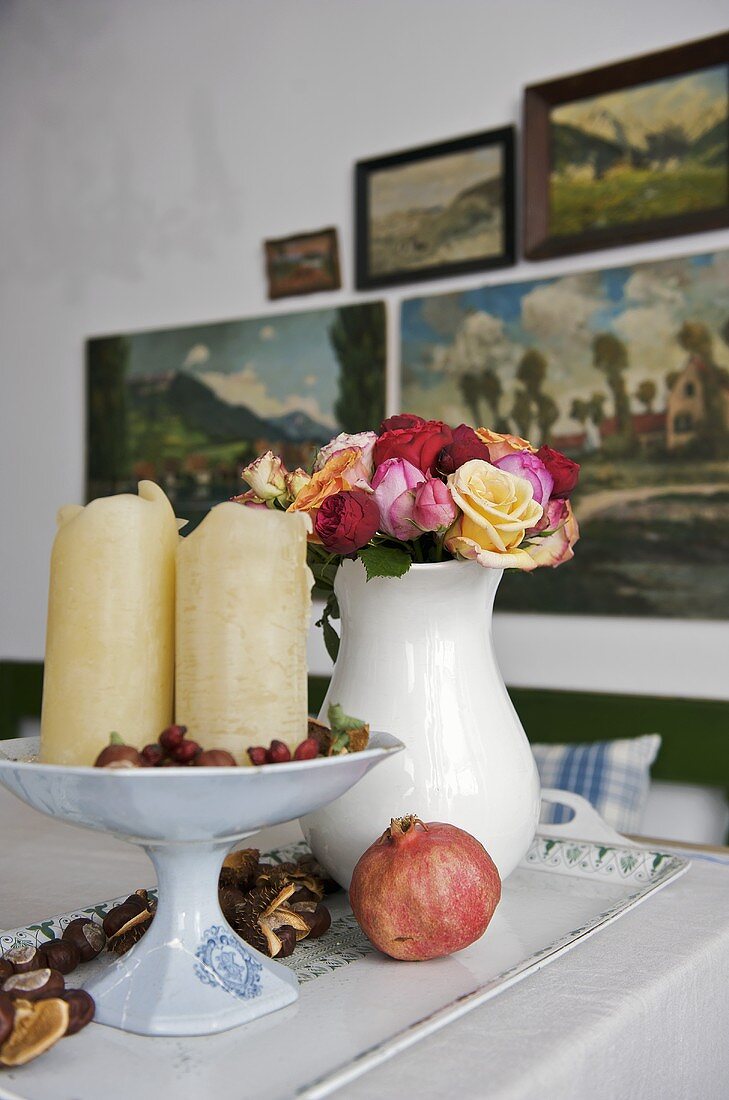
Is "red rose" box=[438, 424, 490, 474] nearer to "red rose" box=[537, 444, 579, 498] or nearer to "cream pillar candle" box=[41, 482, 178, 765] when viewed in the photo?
"red rose" box=[537, 444, 579, 498]

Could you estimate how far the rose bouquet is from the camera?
83 cm

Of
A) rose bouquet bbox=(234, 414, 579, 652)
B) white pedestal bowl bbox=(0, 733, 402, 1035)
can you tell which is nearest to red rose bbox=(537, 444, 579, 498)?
rose bouquet bbox=(234, 414, 579, 652)

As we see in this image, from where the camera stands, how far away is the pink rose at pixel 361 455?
2.87 feet

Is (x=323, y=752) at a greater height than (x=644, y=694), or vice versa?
(x=323, y=752)

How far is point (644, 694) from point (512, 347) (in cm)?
Result: 91

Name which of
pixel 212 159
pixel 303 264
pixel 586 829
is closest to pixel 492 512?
pixel 586 829

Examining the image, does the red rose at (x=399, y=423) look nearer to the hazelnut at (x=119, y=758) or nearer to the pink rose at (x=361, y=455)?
the pink rose at (x=361, y=455)

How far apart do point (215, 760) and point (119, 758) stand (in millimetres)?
55

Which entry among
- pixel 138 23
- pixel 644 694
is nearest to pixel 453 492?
pixel 644 694

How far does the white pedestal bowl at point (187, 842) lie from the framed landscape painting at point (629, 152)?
2.06m

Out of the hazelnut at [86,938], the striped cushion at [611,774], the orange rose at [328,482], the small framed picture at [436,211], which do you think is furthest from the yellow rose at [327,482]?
the small framed picture at [436,211]

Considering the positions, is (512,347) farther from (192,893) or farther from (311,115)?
(192,893)

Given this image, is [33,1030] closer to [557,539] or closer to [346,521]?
[346,521]

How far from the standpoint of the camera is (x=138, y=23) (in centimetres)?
339
